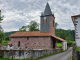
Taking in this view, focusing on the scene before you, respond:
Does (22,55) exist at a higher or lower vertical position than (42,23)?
lower

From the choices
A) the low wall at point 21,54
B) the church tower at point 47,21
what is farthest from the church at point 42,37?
the low wall at point 21,54

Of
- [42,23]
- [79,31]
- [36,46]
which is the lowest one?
[36,46]

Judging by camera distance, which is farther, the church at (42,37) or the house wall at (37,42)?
the church at (42,37)

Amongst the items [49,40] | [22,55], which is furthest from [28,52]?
[49,40]

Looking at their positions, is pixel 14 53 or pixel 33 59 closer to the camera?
pixel 33 59

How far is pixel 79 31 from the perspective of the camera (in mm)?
11594

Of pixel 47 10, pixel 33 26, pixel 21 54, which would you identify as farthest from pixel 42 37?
pixel 33 26

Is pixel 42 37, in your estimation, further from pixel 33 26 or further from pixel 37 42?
pixel 33 26

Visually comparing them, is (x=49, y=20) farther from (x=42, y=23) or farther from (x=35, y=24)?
(x=35, y=24)

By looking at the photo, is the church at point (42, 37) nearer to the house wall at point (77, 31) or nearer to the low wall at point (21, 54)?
the low wall at point (21, 54)

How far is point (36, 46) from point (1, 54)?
13.9 metres

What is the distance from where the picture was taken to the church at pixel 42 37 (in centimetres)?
2652

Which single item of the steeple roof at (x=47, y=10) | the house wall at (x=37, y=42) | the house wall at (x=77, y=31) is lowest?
the house wall at (x=37, y=42)

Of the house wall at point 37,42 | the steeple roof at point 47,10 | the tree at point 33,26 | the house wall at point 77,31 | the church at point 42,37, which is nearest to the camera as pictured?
the house wall at point 77,31
